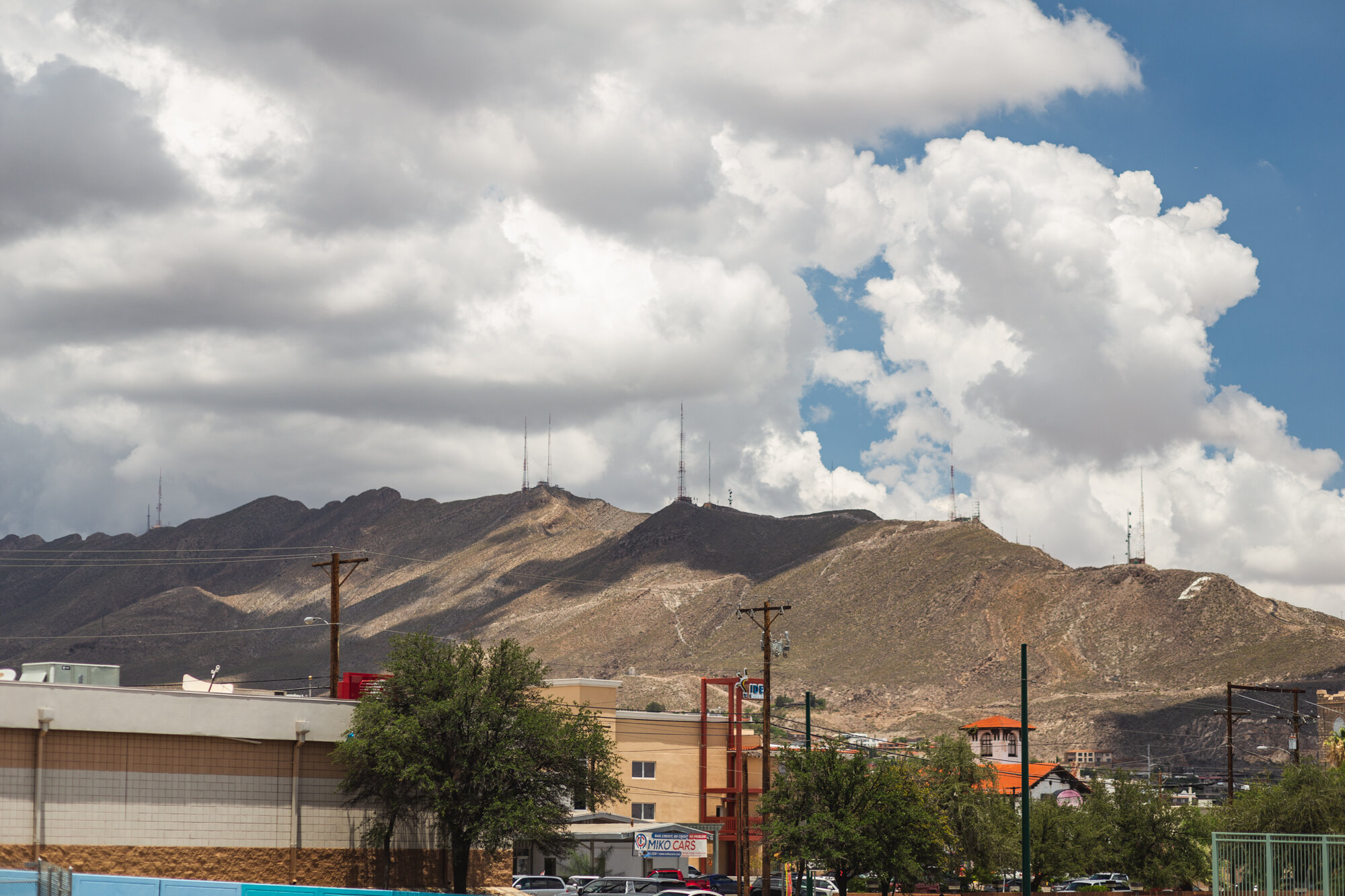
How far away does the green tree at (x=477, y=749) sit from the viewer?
4278 cm

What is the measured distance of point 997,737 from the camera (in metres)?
151

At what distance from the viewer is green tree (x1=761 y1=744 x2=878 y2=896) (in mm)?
47188

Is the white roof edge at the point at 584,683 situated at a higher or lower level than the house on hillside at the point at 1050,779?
higher

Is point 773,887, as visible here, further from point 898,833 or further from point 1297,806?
point 1297,806

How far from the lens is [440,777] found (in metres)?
43.2

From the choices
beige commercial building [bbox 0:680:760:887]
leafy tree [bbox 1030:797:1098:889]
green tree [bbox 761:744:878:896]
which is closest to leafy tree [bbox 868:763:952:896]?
green tree [bbox 761:744:878:896]

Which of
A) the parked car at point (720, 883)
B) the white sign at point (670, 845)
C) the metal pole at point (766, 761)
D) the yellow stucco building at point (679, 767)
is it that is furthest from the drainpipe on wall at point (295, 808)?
the yellow stucco building at point (679, 767)

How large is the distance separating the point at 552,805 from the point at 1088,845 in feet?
97.0

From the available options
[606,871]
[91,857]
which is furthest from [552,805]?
[606,871]

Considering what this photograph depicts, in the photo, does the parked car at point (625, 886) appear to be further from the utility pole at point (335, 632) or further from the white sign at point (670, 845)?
the utility pole at point (335, 632)

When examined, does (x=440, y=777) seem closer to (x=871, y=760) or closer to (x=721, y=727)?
(x=871, y=760)

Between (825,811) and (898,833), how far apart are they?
2583 mm

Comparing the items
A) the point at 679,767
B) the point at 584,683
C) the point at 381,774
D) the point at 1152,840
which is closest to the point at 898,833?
the point at 381,774

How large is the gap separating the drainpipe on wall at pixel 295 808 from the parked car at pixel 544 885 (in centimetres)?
1238
